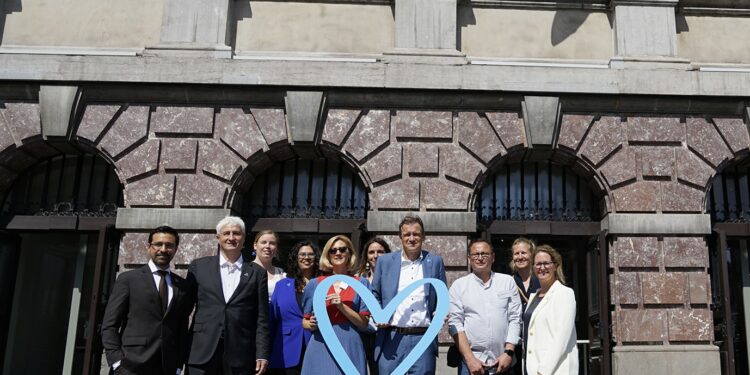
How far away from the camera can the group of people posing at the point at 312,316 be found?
17.2 feet

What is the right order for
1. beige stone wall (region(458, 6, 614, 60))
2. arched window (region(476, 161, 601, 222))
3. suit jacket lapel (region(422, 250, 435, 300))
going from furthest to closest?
beige stone wall (region(458, 6, 614, 60)) → arched window (region(476, 161, 601, 222)) → suit jacket lapel (region(422, 250, 435, 300))

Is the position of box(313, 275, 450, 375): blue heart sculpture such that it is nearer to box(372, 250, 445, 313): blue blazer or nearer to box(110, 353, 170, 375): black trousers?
box(372, 250, 445, 313): blue blazer

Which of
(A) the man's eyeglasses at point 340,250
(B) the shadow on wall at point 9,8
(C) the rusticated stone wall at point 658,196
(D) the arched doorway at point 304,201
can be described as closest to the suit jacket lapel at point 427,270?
(A) the man's eyeglasses at point 340,250

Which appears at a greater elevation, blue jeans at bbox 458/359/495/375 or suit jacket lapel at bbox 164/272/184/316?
suit jacket lapel at bbox 164/272/184/316

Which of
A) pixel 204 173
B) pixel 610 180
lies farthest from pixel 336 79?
pixel 610 180

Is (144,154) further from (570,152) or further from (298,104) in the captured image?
(570,152)

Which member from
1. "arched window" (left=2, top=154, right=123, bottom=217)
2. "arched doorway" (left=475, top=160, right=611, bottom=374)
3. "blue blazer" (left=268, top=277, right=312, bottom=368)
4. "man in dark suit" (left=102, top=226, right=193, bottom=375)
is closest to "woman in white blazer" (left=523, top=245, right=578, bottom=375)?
"blue blazer" (left=268, top=277, right=312, bottom=368)

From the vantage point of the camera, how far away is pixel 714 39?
9.86m

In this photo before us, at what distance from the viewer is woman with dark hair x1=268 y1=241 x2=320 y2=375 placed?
5.82 metres

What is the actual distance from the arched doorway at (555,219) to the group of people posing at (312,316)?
141 inches

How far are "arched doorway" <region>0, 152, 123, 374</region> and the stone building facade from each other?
0.05 meters

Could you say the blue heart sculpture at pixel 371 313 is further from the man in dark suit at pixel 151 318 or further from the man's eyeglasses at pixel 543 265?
the man in dark suit at pixel 151 318

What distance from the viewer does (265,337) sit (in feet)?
18.3

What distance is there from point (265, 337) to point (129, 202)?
4227 mm
